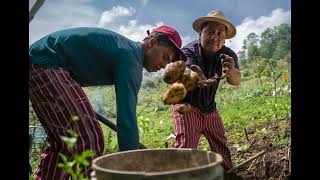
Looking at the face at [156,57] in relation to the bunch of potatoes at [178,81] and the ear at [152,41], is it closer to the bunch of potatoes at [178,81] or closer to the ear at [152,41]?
the ear at [152,41]

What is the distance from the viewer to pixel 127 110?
2.60 metres

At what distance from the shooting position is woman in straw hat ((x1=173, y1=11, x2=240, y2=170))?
3.96 metres

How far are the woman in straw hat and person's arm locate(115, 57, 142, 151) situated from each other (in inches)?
50.8

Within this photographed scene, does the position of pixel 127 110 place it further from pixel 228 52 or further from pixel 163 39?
pixel 228 52

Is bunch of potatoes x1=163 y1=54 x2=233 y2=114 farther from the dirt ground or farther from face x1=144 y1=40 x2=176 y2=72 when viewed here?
the dirt ground

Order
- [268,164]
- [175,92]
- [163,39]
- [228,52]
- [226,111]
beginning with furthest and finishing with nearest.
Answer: [226,111]
[268,164]
[228,52]
[163,39]
[175,92]

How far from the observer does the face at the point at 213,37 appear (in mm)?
3969

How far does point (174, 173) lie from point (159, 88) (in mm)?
9981

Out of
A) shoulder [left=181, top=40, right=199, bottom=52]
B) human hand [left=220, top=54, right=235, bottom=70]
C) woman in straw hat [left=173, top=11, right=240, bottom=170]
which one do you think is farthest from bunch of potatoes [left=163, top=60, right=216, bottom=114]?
shoulder [left=181, top=40, right=199, bottom=52]

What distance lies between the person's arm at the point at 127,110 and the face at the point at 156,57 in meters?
0.33

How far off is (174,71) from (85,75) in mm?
665

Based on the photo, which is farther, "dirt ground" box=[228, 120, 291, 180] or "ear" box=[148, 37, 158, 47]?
"dirt ground" box=[228, 120, 291, 180]

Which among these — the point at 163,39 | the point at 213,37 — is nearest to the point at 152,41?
the point at 163,39
